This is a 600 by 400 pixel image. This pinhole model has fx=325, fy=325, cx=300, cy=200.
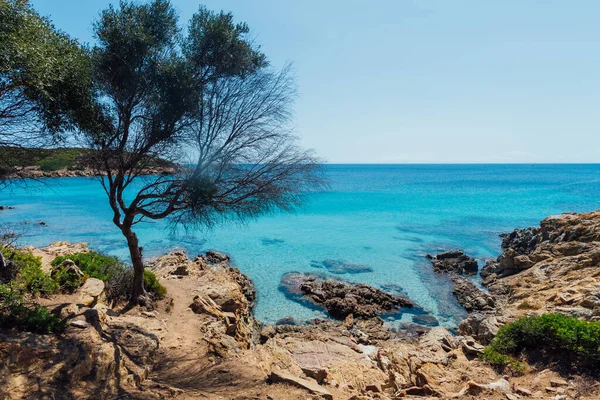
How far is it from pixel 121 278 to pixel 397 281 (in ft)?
53.3

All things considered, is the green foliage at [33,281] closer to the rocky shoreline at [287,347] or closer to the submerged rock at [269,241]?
the rocky shoreline at [287,347]

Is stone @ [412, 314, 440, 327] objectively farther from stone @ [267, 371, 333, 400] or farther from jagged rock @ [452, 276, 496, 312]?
stone @ [267, 371, 333, 400]

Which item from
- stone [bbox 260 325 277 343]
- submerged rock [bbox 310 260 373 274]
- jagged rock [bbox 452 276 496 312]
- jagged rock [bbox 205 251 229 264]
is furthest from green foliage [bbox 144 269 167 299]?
jagged rock [bbox 452 276 496 312]

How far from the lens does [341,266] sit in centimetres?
2436

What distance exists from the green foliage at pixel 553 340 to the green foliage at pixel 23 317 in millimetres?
11289

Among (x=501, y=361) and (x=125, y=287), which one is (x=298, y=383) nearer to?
(x=501, y=361)

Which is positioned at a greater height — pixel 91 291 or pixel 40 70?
pixel 40 70

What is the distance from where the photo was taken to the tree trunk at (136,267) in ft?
33.8

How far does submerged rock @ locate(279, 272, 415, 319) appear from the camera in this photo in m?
16.5

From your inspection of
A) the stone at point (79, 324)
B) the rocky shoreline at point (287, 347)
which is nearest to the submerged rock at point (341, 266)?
the rocky shoreline at point (287, 347)

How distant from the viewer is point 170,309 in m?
11.3

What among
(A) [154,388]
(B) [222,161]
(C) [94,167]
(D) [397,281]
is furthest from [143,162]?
(D) [397,281]

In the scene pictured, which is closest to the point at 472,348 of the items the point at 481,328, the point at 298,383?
the point at 481,328

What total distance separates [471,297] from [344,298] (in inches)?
283
